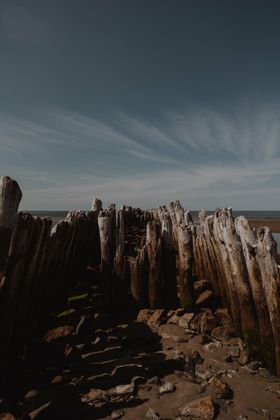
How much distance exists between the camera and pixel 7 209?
347 centimetres

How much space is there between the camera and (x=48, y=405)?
3111mm

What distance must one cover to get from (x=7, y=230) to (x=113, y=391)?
2.13 m

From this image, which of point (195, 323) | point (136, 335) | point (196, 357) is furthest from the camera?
point (195, 323)

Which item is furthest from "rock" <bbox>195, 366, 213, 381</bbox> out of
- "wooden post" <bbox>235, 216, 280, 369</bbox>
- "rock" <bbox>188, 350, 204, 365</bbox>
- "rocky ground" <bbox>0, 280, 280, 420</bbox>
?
"wooden post" <bbox>235, 216, 280, 369</bbox>

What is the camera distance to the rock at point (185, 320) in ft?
17.6

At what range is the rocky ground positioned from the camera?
10.8ft

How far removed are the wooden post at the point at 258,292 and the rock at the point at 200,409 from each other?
45.1 inches

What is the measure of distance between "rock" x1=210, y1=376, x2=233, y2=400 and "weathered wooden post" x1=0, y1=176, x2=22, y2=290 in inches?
110

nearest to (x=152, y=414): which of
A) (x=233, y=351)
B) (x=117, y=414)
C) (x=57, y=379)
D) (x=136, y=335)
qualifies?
(x=117, y=414)

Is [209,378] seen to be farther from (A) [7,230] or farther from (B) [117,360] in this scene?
(A) [7,230]

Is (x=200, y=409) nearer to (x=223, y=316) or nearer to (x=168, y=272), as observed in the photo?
(x=223, y=316)

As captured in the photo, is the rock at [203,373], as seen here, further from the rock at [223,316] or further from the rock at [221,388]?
the rock at [223,316]

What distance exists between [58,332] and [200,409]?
2285mm

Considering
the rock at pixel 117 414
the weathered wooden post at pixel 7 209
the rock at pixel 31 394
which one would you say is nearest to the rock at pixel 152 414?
the rock at pixel 117 414
